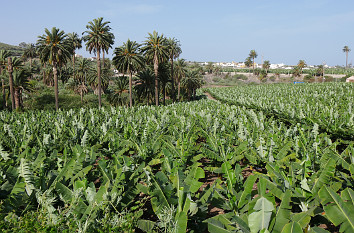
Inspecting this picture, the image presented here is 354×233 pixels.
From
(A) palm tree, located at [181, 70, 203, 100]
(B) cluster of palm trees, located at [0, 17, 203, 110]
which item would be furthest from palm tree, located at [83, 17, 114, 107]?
(A) palm tree, located at [181, 70, 203, 100]

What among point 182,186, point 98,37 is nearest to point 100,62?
point 98,37

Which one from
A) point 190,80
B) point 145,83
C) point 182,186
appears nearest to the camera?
point 182,186

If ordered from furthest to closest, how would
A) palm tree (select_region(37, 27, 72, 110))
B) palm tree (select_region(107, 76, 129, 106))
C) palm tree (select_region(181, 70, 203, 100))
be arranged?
1. palm tree (select_region(181, 70, 203, 100))
2. palm tree (select_region(107, 76, 129, 106))
3. palm tree (select_region(37, 27, 72, 110))

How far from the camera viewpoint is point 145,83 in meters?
52.2

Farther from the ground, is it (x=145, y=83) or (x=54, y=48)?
(x=54, y=48)

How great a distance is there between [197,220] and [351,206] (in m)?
2.28

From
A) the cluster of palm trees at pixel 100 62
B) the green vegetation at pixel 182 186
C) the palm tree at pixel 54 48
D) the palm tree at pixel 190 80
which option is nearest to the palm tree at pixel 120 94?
the cluster of palm trees at pixel 100 62

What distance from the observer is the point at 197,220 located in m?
4.28

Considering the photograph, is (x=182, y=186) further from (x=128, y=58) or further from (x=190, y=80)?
(x=190, y=80)

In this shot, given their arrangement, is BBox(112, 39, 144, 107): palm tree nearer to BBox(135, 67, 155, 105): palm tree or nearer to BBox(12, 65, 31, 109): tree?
BBox(135, 67, 155, 105): palm tree

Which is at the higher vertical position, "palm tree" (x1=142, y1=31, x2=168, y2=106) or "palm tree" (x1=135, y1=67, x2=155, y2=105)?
"palm tree" (x1=142, y1=31, x2=168, y2=106)

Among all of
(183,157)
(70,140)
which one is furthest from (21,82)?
(183,157)

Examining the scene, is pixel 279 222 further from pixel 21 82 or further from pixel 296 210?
pixel 21 82

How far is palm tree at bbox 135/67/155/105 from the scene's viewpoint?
51.5 meters
